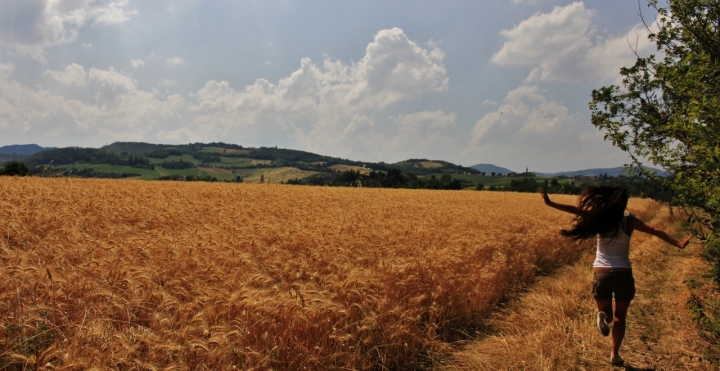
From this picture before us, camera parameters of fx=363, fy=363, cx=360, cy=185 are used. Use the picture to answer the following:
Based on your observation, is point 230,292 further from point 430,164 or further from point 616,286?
point 430,164

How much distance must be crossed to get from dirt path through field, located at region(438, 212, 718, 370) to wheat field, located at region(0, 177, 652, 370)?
1.74ft

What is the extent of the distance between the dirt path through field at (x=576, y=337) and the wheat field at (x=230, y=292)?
529 mm

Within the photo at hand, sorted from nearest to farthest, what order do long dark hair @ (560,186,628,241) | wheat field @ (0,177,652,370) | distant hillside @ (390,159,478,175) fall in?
wheat field @ (0,177,652,370), long dark hair @ (560,186,628,241), distant hillside @ (390,159,478,175)

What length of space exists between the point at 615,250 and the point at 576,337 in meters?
1.46

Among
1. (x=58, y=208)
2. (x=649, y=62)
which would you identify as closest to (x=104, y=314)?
(x=58, y=208)

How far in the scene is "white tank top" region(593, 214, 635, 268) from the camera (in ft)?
16.9

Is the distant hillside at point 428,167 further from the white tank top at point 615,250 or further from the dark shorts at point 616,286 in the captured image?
the dark shorts at point 616,286

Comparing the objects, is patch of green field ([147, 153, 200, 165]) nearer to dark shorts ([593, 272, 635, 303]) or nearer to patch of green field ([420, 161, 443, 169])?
patch of green field ([420, 161, 443, 169])

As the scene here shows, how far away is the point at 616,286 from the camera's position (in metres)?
5.10

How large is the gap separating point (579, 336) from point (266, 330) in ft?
15.4

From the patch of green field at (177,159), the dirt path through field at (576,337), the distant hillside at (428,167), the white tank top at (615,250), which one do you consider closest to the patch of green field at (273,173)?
the patch of green field at (177,159)

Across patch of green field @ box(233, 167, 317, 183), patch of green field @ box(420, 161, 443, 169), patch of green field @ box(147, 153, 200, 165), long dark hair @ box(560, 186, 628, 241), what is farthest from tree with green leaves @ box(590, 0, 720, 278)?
patch of green field @ box(420, 161, 443, 169)

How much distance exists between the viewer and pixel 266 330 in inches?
157

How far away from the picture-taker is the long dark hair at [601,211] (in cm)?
529
